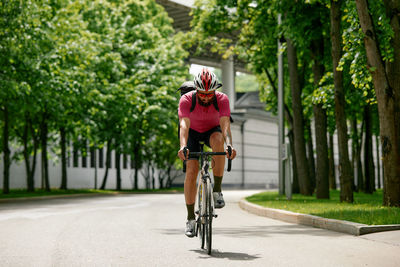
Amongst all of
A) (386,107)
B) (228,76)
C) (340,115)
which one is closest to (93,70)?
(340,115)

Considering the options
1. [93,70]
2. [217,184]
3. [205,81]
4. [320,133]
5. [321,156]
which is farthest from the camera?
[93,70]

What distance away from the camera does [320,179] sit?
1909 cm

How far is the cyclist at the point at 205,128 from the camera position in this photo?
282 inches

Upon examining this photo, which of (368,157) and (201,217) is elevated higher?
(368,157)

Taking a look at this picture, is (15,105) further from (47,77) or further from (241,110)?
(241,110)

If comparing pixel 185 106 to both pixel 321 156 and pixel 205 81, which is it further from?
pixel 321 156

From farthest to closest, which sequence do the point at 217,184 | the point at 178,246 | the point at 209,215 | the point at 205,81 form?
the point at 178,246, the point at 217,184, the point at 205,81, the point at 209,215

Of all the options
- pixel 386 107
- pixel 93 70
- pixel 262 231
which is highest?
pixel 93 70

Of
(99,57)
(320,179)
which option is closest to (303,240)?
(320,179)

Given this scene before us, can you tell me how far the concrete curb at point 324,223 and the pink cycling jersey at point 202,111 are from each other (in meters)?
3.08

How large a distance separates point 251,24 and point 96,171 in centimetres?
2427

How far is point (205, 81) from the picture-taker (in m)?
6.92

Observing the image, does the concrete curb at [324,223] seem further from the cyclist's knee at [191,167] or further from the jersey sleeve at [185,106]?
the jersey sleeve at [185,106]

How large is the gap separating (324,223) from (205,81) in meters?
4.57
